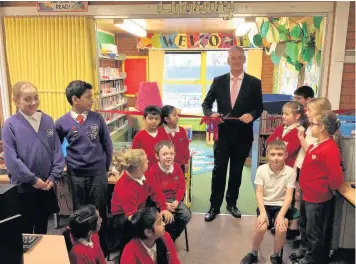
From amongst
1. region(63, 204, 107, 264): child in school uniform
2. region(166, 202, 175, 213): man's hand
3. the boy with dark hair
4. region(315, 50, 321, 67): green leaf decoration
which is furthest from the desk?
region(315, 50, 321, 67): green leaf decoration

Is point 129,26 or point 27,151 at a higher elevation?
point 129,26

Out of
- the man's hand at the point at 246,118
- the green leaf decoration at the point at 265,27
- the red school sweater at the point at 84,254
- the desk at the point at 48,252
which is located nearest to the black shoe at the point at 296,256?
the man's hand at the point at 246,118

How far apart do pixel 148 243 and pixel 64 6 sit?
9.08 ft

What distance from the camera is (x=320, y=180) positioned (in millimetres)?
2279

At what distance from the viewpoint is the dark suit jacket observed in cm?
306

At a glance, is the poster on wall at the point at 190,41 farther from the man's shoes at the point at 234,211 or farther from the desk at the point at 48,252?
the desk at the point at 48,252

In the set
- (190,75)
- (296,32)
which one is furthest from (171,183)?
(190,75)

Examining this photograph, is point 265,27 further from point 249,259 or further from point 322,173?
point 249,259

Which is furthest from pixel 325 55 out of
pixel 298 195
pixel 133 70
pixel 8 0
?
pixel 133 70

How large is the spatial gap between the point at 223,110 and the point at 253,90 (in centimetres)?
35

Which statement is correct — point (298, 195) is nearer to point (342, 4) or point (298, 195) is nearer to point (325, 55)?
point (325, 55)

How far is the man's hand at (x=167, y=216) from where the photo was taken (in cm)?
238

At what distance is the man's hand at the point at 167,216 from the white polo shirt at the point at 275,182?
750 mm

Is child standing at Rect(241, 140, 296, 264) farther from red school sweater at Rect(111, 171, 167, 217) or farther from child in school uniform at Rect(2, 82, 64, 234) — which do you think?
child in school uniform at Rect(2, 82, 64, 234)
